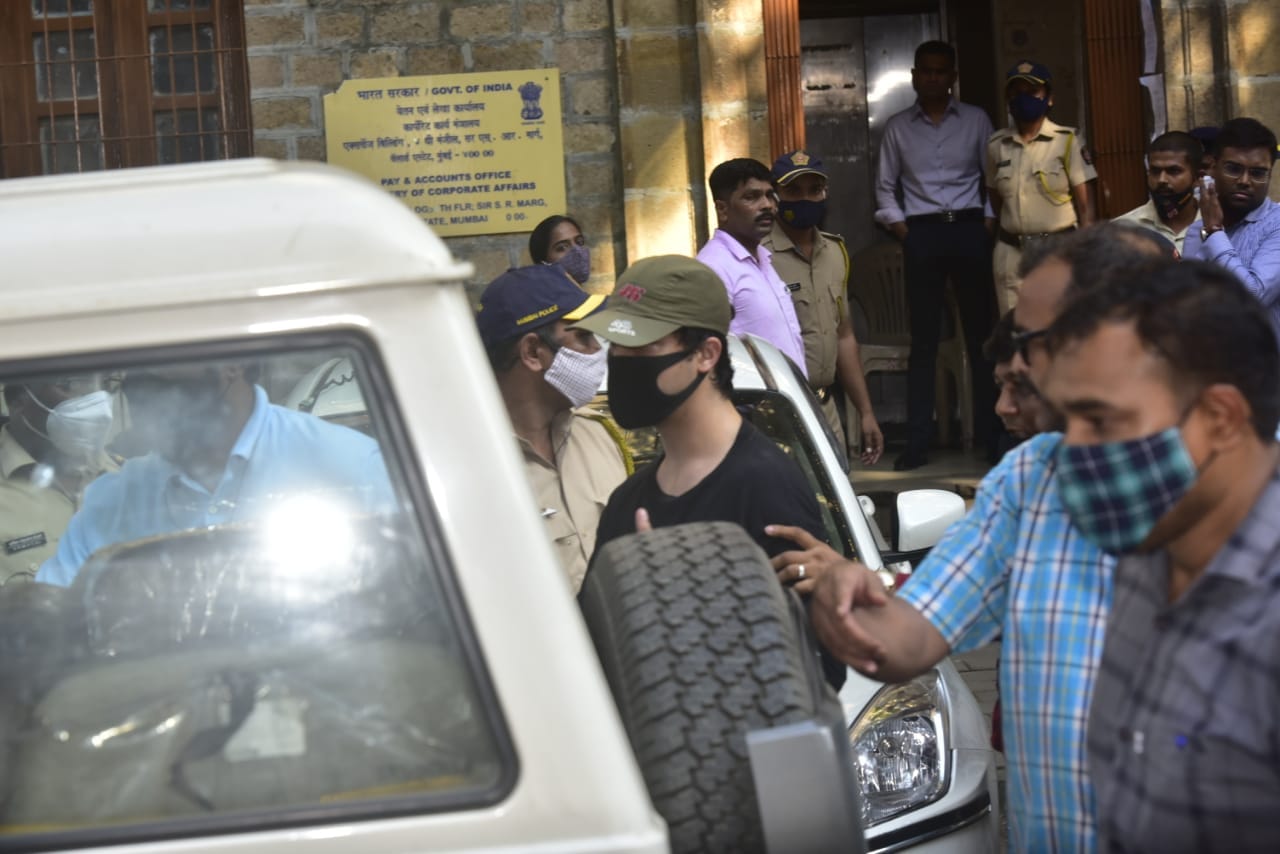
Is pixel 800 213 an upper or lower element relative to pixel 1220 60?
lower

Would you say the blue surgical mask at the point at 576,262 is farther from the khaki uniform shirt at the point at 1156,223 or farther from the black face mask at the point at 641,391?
the black face mask at the point at 641,391

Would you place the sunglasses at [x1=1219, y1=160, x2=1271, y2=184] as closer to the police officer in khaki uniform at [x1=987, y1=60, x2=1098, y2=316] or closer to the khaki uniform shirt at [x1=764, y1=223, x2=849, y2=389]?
the khaki uniform shirt at [x1=764, y1=223, x2=849, y2=389]

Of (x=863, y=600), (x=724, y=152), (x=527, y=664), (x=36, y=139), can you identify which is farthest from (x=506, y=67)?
(x=527, y=664)

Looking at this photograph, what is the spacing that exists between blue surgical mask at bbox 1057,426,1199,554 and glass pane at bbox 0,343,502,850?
2.67 ft

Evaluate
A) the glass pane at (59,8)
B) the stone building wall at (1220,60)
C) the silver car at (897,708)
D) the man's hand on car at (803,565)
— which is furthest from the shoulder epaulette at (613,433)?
the glass pane at (59,8)

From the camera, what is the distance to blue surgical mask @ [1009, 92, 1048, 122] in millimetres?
8719

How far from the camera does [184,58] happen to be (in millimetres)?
9430

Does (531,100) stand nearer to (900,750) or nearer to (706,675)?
(900,750)

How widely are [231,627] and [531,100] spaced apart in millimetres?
7491

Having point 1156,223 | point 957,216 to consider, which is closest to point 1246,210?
point 1156,223

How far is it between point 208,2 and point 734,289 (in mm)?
4351

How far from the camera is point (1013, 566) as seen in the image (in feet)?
8.13

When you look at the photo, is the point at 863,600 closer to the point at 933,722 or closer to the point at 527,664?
the point at 527,664

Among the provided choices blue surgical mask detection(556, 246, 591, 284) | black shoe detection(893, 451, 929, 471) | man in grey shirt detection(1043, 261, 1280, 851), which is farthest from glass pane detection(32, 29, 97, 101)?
man in grey shirt detection(1043, 261, 1280, 851)
